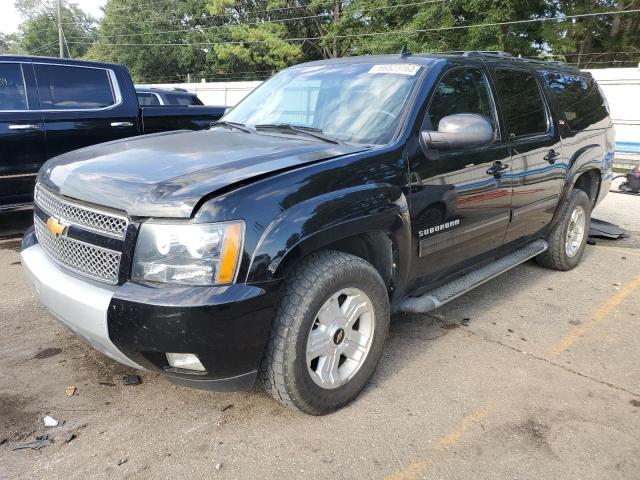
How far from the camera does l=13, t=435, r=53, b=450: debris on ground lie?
2.54 meters

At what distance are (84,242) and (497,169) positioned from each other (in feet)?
8.96

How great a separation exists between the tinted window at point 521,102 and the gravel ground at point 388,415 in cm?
156

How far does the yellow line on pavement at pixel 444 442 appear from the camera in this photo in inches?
96.7

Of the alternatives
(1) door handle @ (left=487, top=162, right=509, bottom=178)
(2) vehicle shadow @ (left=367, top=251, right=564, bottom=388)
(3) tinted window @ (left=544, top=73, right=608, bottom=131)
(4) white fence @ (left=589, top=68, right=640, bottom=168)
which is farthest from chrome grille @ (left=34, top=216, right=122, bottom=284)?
(4) white fence @ (left=589, top=68, right=640, bottom=168)

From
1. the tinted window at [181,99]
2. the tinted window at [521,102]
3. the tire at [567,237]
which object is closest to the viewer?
the tinted window at [521,102]

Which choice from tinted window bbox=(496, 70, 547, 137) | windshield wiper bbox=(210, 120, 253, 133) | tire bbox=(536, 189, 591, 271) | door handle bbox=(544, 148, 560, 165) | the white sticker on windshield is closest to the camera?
the white sticker on windshield

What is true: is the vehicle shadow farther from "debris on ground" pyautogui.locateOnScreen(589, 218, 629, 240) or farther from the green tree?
the green tree

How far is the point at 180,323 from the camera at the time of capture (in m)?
2.25

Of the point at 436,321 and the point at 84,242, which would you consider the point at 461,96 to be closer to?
the point at 436,321

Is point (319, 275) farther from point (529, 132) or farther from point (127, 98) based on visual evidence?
point (127, 98)

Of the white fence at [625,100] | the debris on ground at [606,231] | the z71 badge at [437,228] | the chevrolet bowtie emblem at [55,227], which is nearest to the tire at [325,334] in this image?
the z71 badge at [437,228]

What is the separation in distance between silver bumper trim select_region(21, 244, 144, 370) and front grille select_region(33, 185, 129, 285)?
0.06 meters

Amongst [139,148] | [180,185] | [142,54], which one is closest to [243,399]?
[180,185]

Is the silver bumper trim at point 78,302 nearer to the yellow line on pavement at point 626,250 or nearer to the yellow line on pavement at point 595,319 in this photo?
the yellow line on pavement at point 595,319
